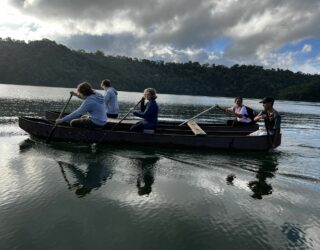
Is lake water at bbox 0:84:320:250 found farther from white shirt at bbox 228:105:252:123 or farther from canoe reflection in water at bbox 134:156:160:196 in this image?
white shirt at bbox 228:105:252:123

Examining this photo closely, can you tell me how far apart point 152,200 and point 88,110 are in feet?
20.6

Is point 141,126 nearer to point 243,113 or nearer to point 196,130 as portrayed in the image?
point 196,130

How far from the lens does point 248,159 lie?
13.9 meters

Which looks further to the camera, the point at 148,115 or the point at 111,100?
the point at 111,100

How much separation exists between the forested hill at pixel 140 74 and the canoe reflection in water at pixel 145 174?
119 meters

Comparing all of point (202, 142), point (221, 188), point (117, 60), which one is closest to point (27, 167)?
point (221, 188)

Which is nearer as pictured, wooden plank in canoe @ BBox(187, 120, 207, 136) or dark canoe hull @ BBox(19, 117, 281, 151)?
dark canoe hull @ BBox(19, 117, 281, 151)

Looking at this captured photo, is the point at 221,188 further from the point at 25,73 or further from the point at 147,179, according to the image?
the point at 25,73

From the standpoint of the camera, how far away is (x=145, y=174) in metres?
11.0

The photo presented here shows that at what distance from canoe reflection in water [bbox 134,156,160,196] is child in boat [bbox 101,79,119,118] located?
4745 mm

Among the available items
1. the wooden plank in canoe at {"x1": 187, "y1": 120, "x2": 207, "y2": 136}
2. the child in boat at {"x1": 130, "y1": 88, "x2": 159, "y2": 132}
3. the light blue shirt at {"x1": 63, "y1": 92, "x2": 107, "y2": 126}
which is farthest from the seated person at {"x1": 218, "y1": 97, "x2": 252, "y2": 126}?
the light blue shirt at {"x1": 63, "y1": 92, "x2": 107, "y2": 126}

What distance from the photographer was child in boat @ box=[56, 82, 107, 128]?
13312 millimetres

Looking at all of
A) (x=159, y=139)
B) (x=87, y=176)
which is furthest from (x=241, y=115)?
(x=87, y=176)

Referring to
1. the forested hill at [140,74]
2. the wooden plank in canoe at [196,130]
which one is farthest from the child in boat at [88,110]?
the forested hill at [140,74]
